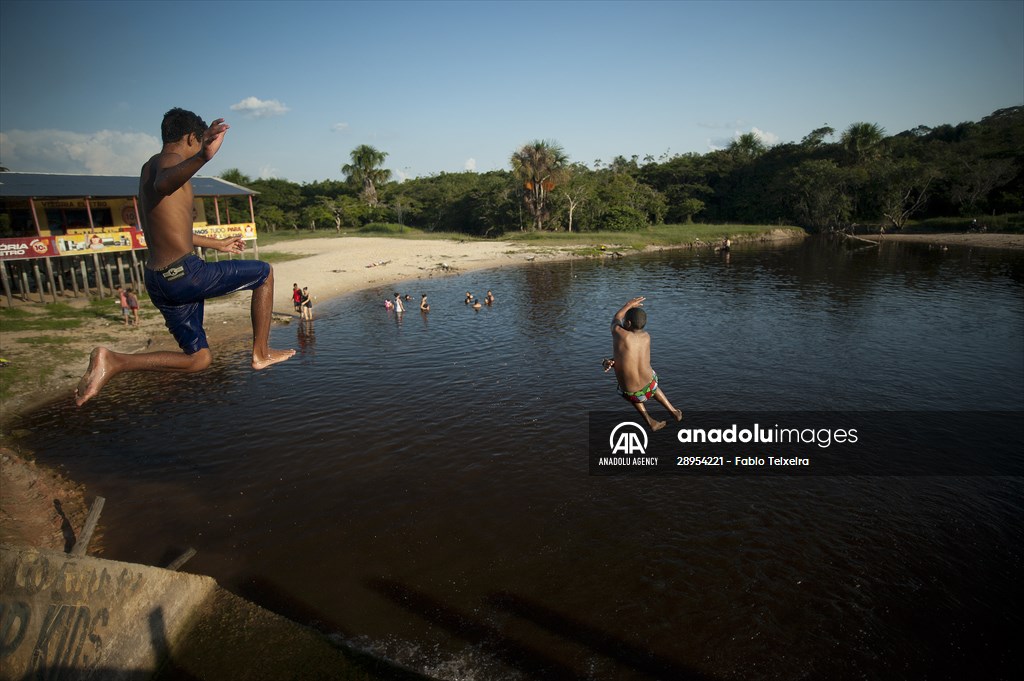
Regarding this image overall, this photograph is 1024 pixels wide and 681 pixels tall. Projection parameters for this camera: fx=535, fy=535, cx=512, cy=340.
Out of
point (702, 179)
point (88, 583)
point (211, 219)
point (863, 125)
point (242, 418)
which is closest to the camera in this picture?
point (88, 583)

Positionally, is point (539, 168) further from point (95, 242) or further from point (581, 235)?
point (95, 242)

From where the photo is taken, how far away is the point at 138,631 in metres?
5.63

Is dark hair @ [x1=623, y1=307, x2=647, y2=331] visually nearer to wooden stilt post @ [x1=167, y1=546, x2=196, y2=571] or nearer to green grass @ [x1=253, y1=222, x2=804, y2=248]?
wooden stilt post @ [x1=167, y1=546, x2=196, y2=571]

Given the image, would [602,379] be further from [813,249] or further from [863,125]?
[863,125]

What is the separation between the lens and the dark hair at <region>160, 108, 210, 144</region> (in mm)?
4477

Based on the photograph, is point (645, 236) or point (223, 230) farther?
point (645, 236)

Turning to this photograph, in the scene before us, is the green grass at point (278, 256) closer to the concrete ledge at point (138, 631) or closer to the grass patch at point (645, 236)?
the grass patch at point (645, 236)

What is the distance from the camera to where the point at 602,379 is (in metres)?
19.4

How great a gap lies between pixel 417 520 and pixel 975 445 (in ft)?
46.8

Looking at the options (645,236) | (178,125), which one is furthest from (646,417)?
(645,236)

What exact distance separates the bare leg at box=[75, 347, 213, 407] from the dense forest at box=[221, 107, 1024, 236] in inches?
2705

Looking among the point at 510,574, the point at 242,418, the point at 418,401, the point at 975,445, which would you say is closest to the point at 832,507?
the point at 975,445

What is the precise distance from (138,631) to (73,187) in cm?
3197

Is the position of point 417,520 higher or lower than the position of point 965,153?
lower
